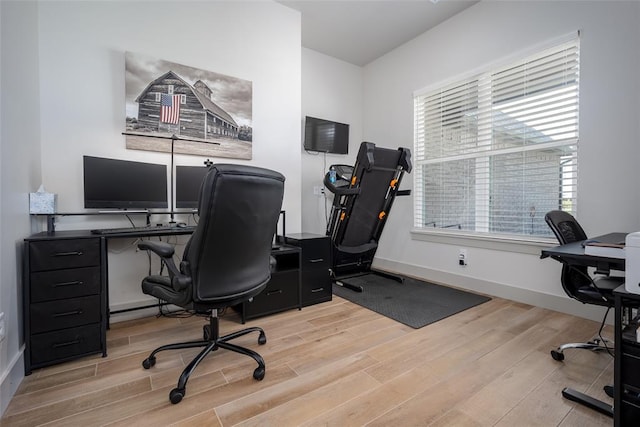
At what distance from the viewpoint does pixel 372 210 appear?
10.7 ft

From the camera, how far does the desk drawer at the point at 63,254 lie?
1.66m

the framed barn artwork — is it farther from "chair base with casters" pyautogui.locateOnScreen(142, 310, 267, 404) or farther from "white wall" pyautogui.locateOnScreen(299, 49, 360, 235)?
"chair base with casters" pyautogui.locateOnScreen(142, 310, 267, 404)

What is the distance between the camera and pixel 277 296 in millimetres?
2553

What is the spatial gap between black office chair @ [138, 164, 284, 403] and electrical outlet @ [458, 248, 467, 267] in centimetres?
259

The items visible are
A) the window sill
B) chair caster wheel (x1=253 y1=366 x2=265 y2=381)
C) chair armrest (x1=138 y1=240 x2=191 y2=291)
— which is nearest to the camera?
chair armrest (x1=138 y1=240 x2=191 y2=291)

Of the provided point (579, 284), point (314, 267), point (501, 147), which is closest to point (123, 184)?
point (314, 267)

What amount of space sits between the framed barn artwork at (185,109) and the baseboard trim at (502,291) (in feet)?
8.47

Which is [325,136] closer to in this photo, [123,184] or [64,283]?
[123,184]

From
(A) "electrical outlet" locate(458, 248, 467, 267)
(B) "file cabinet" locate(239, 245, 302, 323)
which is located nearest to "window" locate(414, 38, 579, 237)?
(A) "electrical outlet" locate(458, 248, 467, 267)

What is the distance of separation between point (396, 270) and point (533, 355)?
2.32 metres

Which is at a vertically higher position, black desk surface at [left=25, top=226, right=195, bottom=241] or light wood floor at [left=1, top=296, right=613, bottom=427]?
black desk surface at [left=25, top=226, right=195, bottom=241]

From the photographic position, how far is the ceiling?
129 inches

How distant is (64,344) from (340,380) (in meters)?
1.65

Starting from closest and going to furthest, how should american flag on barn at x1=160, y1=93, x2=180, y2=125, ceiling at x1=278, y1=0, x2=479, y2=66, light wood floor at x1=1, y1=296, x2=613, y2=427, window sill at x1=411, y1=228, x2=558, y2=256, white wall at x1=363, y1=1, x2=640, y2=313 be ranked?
light wood floor at x1=1, y1=296, x2=613, y2=427 → white wall at x1=363, y1=1, x2=640, y2=313 → american flag on barn at x1=160, y1=93, x2=180, y2=125 → window sill at x1=411, y1=228, x2=558, y2=256 → ceiling at x1=278, y1=0, x2=479, y2=66
